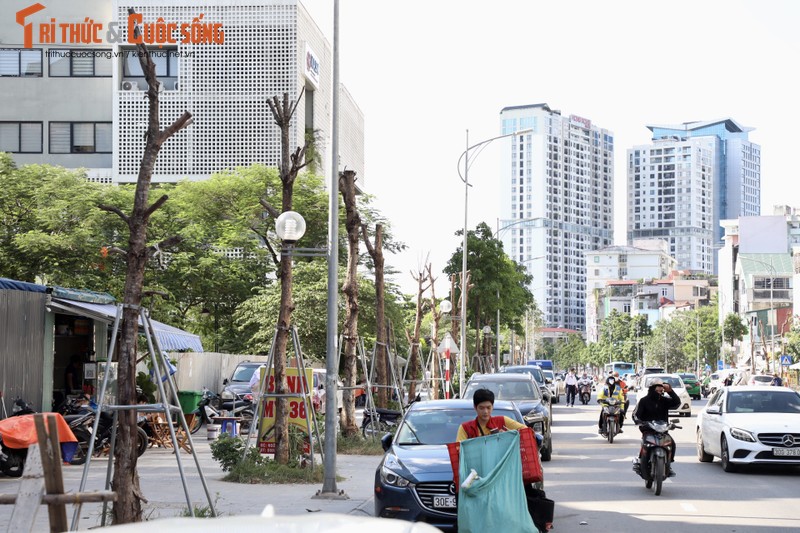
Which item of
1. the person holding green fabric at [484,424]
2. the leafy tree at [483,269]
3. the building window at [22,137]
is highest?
the building window at [22,137]

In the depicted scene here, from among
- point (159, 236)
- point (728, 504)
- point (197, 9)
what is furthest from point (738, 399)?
point (197, 9)

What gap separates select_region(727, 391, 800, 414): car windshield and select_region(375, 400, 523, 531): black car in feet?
28.3

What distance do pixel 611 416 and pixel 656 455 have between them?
12083mm

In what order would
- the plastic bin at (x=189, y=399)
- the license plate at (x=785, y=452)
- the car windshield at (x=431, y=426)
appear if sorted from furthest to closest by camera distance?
the plastic bin at (x=189, y=399), the license plate at (x=785, y=452), the car windshield at (x=431, y=426)

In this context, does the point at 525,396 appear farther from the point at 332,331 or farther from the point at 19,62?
the point at 19,62

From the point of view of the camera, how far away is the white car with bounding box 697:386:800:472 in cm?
1828

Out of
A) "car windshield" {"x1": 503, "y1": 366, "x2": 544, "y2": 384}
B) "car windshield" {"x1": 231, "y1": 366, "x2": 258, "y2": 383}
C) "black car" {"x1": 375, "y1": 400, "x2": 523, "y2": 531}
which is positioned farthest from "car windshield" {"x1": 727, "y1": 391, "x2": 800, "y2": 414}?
"car windshield" {"x1": 503, "y1": 366, "x2": 544, "y2": 384}

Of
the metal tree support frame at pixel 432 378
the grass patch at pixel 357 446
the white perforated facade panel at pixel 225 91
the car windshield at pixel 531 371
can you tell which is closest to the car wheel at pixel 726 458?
the grass patch at pixel 357 446

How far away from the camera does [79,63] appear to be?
201 ft

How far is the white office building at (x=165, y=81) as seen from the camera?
198 feet

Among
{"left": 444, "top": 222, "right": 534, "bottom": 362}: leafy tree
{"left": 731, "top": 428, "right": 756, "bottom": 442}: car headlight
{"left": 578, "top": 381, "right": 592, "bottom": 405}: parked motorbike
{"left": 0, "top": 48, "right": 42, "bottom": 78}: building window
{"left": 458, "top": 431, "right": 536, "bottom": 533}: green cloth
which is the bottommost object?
{"left": 578, "top": 381, "right": 592, "bottom": 405}: parked motorbike

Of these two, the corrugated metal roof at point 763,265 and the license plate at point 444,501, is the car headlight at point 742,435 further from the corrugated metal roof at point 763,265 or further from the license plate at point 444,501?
the corrugated metal roof at point 763,265

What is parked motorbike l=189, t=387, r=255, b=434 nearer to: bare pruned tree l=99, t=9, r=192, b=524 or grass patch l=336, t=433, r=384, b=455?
grass patch l=336, t=433, r=384, b=455

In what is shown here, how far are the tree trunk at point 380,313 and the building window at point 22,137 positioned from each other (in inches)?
1472
